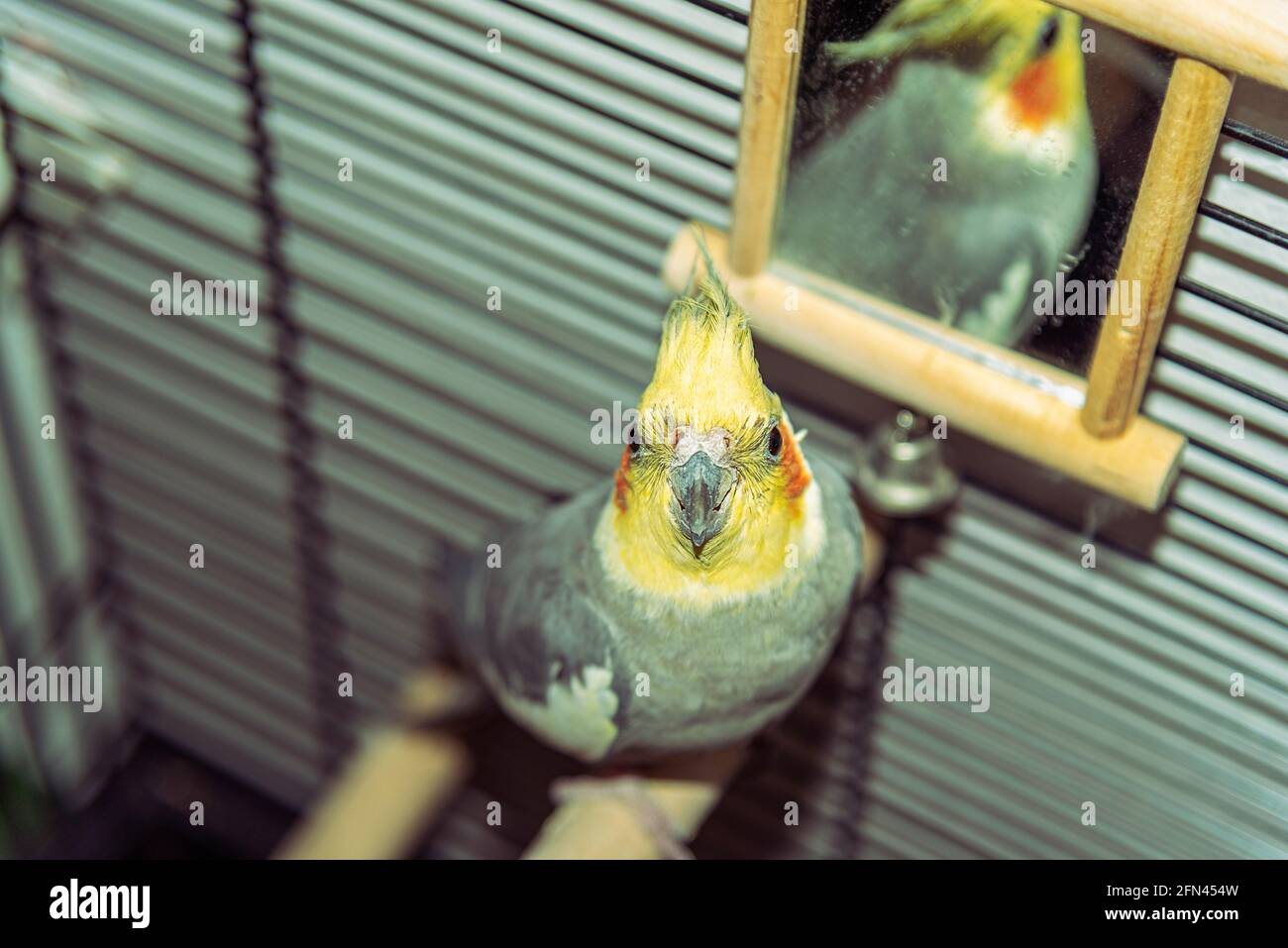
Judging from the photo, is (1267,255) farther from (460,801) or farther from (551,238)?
(460,801)

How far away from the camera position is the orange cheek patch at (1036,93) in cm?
Result: 161

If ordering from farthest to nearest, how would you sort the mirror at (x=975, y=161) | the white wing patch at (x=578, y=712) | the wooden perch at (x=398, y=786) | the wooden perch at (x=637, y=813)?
the wooden perch at (x=398, y=786)
the wooden perch at (x=637, y=813)
the white wing patch at (x=578, y=712)
the mirror at (x=975, y=161)

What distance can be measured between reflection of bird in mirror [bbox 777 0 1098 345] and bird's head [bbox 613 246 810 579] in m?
0.32

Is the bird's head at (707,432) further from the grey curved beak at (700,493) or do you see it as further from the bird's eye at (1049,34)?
the bird's eye at (1049,34)

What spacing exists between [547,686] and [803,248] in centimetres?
67

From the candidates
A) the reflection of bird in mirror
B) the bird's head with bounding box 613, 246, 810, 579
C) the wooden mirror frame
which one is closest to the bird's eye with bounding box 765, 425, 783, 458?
the bird's head with bounding box 613, 246, 810, 579

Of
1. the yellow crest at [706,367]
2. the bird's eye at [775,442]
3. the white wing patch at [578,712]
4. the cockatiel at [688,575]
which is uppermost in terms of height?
the yellow crest at [706,367]

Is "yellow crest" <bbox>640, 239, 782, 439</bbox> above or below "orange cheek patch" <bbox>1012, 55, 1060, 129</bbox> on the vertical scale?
below

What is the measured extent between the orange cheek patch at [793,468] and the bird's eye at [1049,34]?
0.51 m

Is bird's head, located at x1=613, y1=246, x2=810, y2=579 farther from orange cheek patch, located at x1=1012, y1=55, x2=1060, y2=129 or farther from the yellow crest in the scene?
orange cheek patch, located at x1=1012, y1=55, x2=1060, y2=129

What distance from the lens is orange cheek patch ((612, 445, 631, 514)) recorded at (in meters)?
1.65

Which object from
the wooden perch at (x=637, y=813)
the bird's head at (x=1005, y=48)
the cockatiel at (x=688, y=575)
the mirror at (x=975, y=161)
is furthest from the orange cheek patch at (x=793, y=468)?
the wooden perch at (x=637, y=813)

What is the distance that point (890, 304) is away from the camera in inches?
73.7

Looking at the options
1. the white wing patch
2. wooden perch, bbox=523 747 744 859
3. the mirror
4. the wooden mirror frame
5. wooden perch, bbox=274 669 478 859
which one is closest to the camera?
the wooden mirror frame
